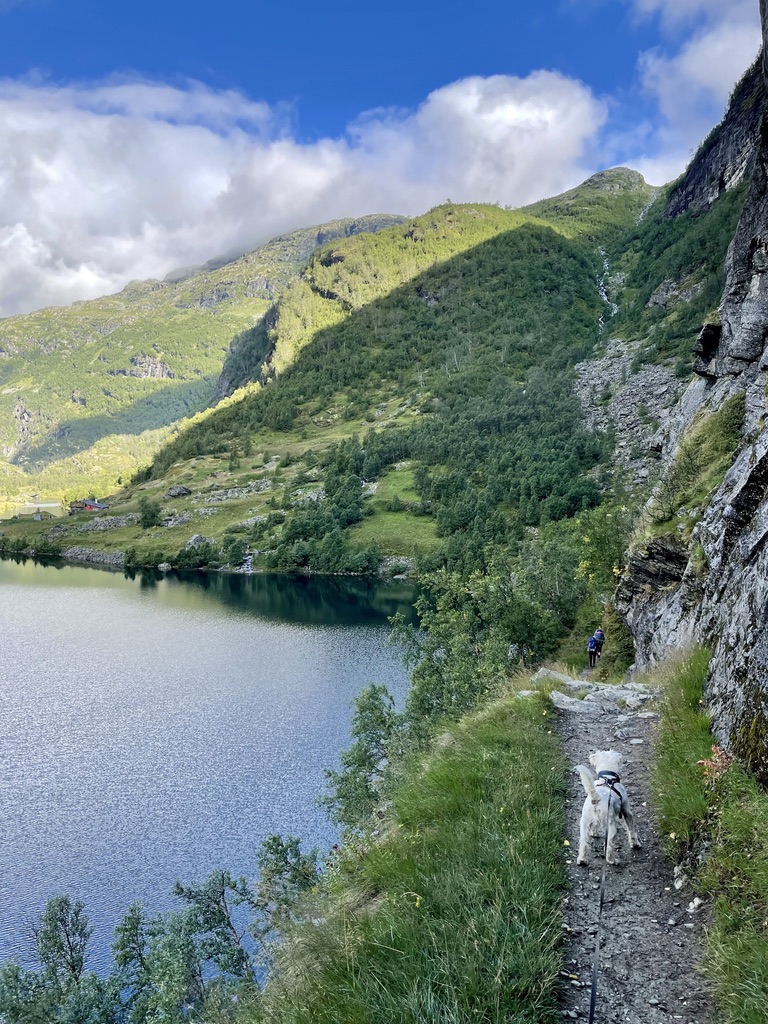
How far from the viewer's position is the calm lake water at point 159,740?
29172mm

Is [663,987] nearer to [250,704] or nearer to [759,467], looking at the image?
[759,467]

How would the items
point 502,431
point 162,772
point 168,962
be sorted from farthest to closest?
1. point 502,431
2. point 162,772
3. point 168,962

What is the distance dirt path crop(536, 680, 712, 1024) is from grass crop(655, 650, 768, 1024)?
255mm

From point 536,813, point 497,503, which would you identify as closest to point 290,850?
point 536,813

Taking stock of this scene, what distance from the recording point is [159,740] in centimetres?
4359

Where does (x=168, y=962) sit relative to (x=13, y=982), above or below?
above

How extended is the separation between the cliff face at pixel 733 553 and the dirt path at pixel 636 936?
1739 mm

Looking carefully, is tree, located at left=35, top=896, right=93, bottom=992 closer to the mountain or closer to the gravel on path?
the mountain

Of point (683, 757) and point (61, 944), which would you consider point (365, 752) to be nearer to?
point (61, 944)

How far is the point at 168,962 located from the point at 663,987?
17.9 metres

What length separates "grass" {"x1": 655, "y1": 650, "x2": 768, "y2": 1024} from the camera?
454 cm

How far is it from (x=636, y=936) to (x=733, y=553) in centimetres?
747

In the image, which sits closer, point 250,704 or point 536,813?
point 536,813

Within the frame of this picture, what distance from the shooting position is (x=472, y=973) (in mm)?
4656
